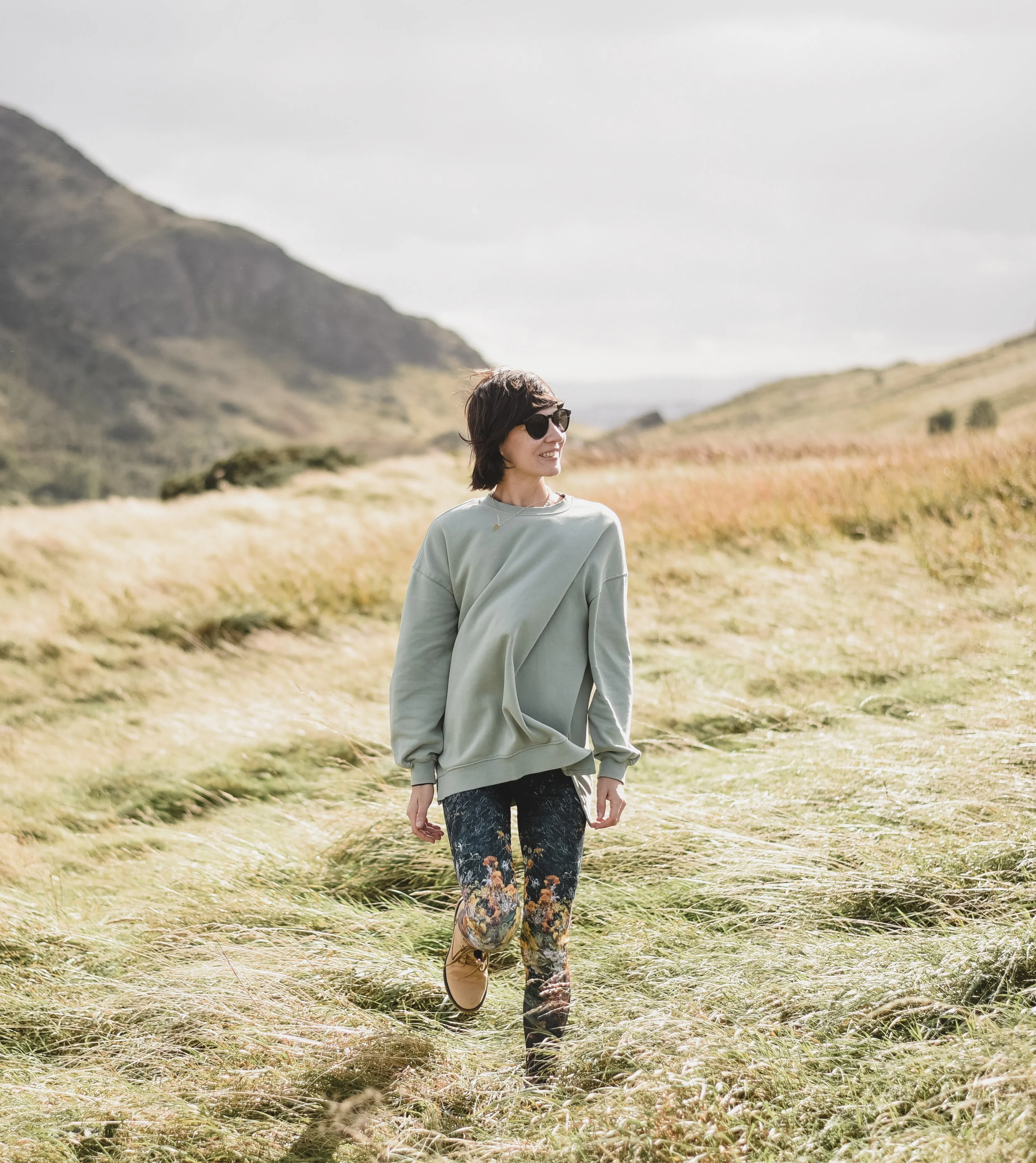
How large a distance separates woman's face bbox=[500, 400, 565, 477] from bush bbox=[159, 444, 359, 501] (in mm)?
18150

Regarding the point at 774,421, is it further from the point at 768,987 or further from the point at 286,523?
the point at 768,987

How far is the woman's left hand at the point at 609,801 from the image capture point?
237 cm

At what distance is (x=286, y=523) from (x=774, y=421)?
165ft

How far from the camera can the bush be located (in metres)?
21.0

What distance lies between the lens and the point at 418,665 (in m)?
2.45

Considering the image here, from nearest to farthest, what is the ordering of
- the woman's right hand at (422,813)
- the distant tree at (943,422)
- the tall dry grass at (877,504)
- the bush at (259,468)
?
1. the woman's right hand at (422,813)
2. the tall dry grass at (877,504)
3. the bush at (259,468)
4. the distant tree at (943,422)

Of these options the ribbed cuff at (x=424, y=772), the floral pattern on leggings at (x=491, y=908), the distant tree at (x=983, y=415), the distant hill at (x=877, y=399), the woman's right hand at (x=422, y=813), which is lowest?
the floral pattern on leggings at (x=491, y=908)

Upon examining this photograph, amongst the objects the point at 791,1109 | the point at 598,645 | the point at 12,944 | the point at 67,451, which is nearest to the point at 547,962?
the point at 791,1109

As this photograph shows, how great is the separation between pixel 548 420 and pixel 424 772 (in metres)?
0.97

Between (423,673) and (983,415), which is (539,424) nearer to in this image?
(423,673)

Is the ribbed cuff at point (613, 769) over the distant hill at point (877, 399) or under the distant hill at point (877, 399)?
under

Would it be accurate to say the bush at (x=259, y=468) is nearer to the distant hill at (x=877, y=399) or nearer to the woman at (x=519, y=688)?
the woman at (x=519, y=688)

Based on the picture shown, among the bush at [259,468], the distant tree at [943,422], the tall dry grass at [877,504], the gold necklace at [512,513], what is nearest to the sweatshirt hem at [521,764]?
the gold necklace at [512,513]

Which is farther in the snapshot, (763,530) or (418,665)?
(763,530)
